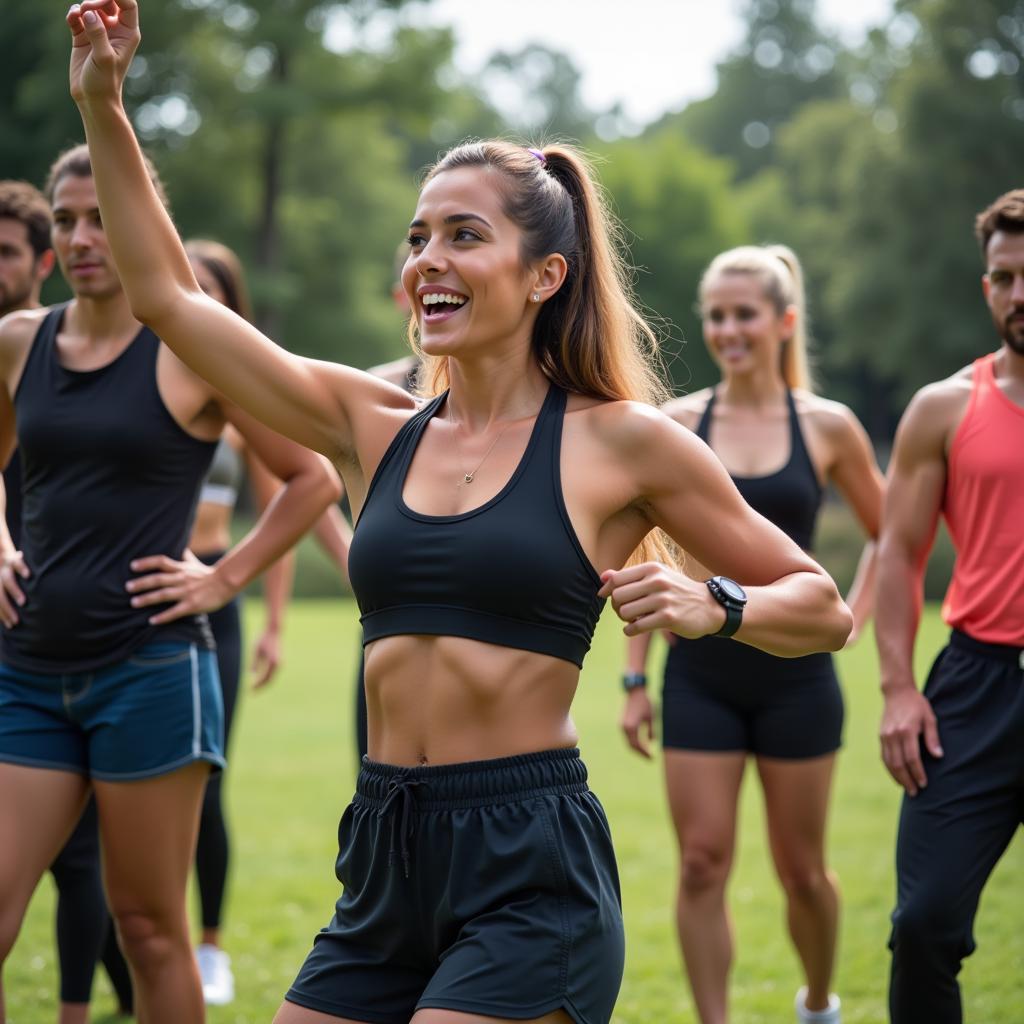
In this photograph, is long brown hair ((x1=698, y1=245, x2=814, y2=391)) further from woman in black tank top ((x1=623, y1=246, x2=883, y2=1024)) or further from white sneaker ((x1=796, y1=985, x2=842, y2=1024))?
white sneaker ((x1=796, y1=985, x2=842, y2=1024))

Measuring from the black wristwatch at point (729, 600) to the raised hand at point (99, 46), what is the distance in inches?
67.3

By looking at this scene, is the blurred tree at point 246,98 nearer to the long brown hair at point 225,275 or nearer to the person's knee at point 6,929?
the long brown hair at point 225,275

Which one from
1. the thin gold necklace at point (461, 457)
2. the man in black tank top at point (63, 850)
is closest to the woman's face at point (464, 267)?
the thin gold necklace at point (461, 457)

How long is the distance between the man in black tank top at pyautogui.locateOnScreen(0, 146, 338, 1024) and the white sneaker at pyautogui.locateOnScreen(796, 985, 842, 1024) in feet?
8.08

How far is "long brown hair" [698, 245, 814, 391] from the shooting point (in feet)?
20.5

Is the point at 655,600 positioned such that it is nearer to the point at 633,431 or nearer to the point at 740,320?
the point at 633,431

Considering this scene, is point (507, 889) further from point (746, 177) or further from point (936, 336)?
point (746, 177)

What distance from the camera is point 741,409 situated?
6.29m

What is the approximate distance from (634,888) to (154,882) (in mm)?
4742

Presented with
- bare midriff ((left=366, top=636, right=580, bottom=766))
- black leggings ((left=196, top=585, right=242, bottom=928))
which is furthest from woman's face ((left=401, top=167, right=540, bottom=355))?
black leggings ((left=196, top=585, right=242, bottom=928))

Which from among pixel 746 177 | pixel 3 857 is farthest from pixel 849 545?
pixel 746 177

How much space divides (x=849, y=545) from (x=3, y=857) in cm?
2675

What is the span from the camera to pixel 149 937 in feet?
14.4

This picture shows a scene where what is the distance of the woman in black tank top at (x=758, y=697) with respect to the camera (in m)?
5.62
